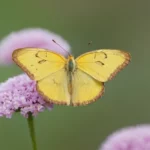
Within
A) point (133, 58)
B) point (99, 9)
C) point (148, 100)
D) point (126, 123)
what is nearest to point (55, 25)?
point (99, 9)

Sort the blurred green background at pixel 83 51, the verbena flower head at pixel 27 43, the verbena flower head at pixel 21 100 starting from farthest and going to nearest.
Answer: the blurred green background at pixel 83 51, the verbena flower head at pixel 27 43, the verbena flower head at pixel 21 100

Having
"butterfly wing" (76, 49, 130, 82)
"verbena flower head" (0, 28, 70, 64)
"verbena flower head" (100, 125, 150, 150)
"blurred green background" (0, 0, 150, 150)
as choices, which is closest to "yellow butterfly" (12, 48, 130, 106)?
"butterfly wing" (76, 49, 130, 82)

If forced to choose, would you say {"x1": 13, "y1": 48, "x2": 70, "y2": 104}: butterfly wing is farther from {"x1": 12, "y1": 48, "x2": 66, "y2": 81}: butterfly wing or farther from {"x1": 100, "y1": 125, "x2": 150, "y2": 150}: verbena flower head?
A: {"x1": 100, "y1": 125, "x2": 150, "y2": 150}: verbena flower head

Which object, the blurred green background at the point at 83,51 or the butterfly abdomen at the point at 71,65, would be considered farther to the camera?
the blurred green background at the point at 83,51

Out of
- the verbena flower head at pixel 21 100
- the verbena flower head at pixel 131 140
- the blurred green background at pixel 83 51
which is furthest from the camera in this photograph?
the blurred green background at pixel 83 51

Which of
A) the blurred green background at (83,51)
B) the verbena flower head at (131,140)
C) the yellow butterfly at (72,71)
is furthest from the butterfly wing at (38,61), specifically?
the blurred green background at (83,51)

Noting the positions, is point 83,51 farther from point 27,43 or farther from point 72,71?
point 72,71

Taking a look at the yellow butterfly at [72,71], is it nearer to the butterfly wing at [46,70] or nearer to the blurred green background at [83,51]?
the butterfly wing at [46,70]

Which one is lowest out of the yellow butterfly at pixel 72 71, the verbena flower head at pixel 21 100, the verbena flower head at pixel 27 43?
the verbena flower head at pixel 27 43
